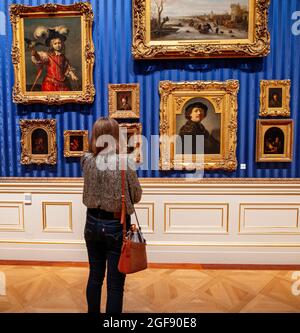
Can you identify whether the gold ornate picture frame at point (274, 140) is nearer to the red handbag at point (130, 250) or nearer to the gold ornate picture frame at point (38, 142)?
the red handbag at point (130, 250)

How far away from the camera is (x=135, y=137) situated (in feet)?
14.6

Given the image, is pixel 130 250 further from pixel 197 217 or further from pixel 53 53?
pixel 53 53

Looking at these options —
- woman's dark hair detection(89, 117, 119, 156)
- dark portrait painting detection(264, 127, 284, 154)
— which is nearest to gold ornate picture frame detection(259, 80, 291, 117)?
dark portrait painting detection(264, 127, 284, 154)

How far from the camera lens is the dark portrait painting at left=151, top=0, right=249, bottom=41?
4.21 meters

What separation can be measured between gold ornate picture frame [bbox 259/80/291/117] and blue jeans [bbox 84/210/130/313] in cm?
277

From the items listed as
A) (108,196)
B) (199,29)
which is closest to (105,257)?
(108,196)

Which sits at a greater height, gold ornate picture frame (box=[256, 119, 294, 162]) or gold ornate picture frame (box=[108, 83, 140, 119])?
gold ornate picture frame (box=[108, 83, 140, 119])

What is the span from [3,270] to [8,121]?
2065mm

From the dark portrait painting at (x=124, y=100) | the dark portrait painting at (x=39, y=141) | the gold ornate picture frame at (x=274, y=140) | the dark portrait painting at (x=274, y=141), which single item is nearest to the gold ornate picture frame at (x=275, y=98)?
the gold ornate picture frame at (x=274, y=140)

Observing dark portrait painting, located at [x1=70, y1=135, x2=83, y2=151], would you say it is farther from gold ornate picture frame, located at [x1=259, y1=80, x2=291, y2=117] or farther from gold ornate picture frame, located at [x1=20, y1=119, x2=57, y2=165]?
gold ornate picture frame, located at [x1=259, y1=80, x2=291, y2=117]

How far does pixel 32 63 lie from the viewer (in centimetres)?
445

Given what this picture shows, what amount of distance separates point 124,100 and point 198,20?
1.44 meters

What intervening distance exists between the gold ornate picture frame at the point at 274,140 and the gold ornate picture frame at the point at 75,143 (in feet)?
7.84

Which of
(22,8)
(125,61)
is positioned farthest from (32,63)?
(125,61)
